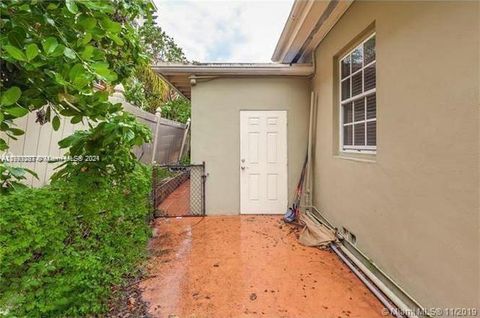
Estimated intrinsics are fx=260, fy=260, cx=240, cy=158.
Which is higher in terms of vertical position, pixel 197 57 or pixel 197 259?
pixel 197 57

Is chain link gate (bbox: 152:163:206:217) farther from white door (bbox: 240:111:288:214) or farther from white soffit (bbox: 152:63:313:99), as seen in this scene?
white soffit (bbox: 152:63:313:99)

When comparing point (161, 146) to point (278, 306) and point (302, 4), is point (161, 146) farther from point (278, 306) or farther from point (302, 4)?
point (278, 306)

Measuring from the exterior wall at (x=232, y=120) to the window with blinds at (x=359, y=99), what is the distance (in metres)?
1.34

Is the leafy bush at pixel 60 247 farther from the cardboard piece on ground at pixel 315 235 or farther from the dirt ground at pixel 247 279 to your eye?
the cardboard piece on ground at pixel 315 235

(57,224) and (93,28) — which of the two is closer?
(93,28)

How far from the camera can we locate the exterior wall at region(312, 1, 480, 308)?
5.61ft

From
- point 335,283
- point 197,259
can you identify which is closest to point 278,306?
point 335,283

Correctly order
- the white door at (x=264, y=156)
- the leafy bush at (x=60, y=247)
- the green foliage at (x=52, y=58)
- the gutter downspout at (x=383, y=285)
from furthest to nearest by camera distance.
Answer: the white door at (x=264, y=156)
the gutter downspout at (x=383, y=285)
the leafy bush at (x=60, y=247)
the green foliage at (x=52, y=58)

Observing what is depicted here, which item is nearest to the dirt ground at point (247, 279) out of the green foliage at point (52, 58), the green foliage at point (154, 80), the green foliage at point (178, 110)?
the green foliage at point (52, 58)

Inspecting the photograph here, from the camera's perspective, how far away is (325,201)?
4523 mm

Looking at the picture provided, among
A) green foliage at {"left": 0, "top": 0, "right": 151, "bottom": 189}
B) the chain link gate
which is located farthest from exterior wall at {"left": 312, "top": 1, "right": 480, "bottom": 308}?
the chain link gate

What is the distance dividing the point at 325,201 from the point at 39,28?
431 centimetres

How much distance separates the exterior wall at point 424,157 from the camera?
1.71 meters

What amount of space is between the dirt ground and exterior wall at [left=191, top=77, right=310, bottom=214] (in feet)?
4.20
